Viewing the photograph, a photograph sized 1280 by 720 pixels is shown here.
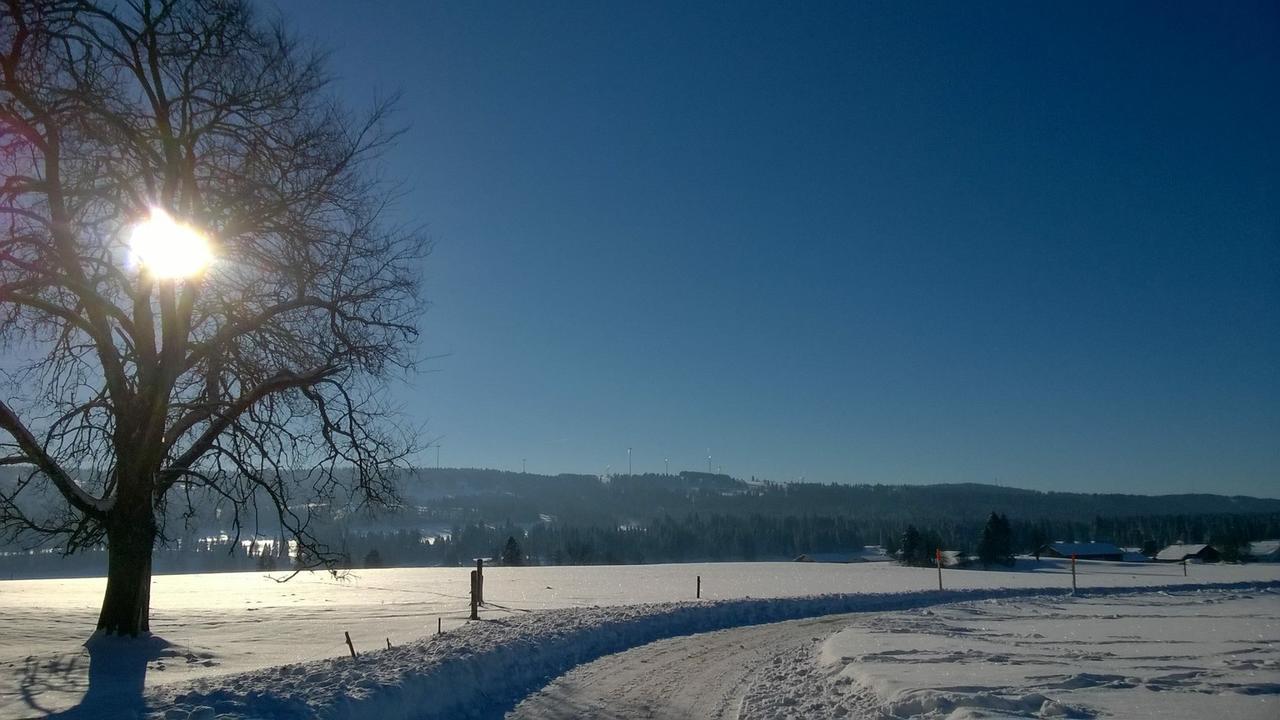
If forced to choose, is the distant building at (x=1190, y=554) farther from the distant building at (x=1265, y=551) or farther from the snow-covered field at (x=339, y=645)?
the snow-covered field at (x=339, y=645)

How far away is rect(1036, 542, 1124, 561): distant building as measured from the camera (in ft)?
306

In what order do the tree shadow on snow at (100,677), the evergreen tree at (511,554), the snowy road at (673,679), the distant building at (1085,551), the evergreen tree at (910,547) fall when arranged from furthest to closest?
the distant building at (1085,551) < the evergreen tree at (910,547) < the evergreen tree at (511,554) < the snowy road at (673,679) < the tree shadow on snow at (100,677)

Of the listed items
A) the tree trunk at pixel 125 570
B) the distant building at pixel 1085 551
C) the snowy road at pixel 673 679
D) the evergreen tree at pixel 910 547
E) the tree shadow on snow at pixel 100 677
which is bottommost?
the distant building at pixel 1085 551

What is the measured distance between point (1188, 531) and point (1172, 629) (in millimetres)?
142855

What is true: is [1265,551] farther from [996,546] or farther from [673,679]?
[673,679]

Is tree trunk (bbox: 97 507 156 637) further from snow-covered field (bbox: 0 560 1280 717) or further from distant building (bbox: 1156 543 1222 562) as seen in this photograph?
distant building (bbox: 1156 543 1222 562)

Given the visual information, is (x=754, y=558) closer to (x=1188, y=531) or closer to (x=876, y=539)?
(x=876, y=539)

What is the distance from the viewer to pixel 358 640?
50.4ft

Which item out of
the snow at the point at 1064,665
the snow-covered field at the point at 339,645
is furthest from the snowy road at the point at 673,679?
the snow at the point at 1064,665

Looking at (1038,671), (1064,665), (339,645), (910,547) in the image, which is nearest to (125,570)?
(339,645)

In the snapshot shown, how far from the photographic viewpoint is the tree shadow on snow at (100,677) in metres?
8.74

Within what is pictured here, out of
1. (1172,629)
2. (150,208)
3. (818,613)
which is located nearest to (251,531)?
(150,208)

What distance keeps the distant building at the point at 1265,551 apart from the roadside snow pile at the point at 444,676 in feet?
324

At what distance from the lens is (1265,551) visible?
107 m
